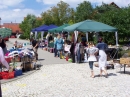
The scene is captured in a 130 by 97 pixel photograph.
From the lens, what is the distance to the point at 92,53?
11219 millimetres

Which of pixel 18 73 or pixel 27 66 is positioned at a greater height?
pixel 27 66

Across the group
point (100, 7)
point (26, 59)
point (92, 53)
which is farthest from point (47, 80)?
point (100, 7)

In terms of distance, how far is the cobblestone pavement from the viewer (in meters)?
8.55

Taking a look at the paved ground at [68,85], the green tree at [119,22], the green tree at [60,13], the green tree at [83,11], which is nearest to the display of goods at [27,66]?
the paved ground at [68,85]

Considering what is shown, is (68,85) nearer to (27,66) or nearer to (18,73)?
(18,73)

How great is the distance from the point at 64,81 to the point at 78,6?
4660 cm

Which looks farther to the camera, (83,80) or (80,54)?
(80,54)

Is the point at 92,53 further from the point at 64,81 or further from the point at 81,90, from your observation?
the point at 81,90

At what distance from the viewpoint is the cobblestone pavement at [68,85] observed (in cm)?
855

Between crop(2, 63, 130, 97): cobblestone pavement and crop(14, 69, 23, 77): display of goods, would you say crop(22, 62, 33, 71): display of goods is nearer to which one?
crop(2, 63, 130, 97): cobblestone pavement

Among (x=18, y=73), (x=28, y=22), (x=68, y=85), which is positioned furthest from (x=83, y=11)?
(x=68, y=85)

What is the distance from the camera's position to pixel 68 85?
9.83 meters

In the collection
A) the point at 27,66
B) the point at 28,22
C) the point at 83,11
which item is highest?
the point at 28,22

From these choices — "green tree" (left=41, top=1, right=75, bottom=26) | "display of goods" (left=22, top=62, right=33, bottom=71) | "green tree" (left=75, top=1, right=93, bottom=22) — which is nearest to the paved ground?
"display of goods" (left=22, top=62, right=33, bottom=71)
